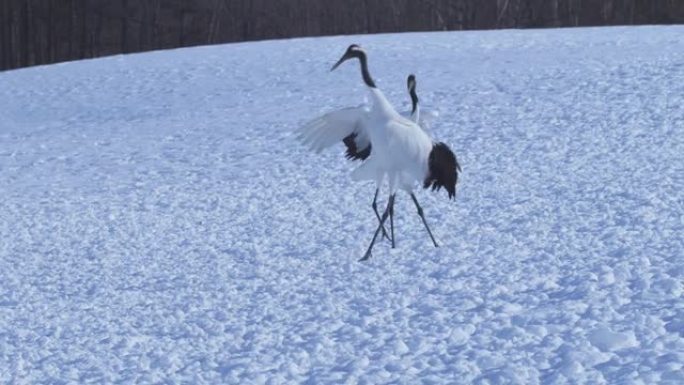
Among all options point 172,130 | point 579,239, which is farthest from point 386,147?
point 172,130

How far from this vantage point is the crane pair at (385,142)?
619cm

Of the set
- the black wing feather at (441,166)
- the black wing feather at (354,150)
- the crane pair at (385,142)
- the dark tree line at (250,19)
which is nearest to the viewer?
the crane pair at (385,142)

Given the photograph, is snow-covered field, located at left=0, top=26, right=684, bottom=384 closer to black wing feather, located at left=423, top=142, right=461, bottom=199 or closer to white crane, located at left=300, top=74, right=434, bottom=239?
black wing feather, located at left=423, top=142, right=461, bottom=199

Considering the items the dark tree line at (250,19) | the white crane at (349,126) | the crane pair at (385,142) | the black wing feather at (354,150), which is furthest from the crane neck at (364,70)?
the dark tree line at (250,19)

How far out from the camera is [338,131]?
257 inches

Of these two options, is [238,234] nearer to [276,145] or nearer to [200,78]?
[276,145]

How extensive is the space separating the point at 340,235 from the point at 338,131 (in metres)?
1.12

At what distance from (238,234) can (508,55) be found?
24.5ft

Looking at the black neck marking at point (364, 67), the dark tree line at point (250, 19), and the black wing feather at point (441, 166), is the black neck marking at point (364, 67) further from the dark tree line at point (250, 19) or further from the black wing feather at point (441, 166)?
the dark tree line at point (250, 19)

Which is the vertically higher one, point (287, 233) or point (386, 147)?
point (386, 147)

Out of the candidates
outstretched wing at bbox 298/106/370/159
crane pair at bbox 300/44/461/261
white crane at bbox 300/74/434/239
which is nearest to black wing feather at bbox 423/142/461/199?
crane pair at bbox 300/44/461/261

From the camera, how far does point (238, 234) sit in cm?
771

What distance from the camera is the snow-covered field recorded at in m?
5.24

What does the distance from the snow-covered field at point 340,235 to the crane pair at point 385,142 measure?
0.48 m
